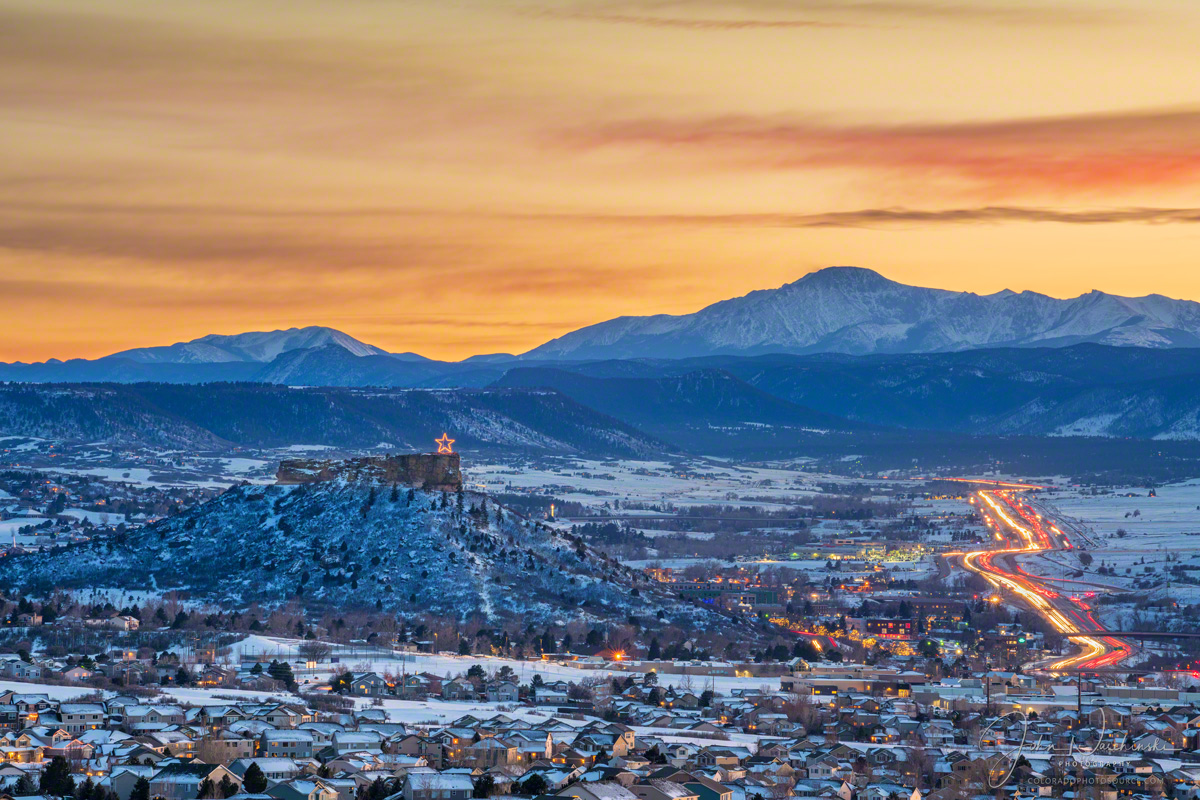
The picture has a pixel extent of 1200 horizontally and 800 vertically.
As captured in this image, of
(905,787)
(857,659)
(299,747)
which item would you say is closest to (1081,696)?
(857,659)

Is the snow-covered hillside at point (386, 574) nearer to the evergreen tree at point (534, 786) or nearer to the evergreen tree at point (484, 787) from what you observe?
the evergreen tree at point (484, 787)

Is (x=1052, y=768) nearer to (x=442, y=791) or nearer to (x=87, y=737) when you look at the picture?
(x=442, y=791)

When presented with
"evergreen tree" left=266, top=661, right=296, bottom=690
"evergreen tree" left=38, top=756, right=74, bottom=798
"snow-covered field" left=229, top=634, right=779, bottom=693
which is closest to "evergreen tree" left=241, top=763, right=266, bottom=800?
"evergreen tree" left=38, top=756, right=74, bottom=798

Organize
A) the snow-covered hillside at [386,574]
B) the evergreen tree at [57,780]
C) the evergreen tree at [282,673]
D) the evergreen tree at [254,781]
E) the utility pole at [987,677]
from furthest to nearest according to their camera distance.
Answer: the snow-covered hillside at [386,574]
the evergreen tree at [282,673]
the utility pole at [987,677]
the evergreen tree at [254,781]
the evergreen tree at [57,780]

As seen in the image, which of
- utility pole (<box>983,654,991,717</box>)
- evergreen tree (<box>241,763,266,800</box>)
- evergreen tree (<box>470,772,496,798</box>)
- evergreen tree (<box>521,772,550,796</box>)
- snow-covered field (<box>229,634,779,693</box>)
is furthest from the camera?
snow-covered field (<box>229,634,779,693</box>)

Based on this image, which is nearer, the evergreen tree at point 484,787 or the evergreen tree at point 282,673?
the evergreen tree at point 484,787

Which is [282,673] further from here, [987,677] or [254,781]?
[254,781]

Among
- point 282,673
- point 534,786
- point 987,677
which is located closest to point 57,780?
point 534,786

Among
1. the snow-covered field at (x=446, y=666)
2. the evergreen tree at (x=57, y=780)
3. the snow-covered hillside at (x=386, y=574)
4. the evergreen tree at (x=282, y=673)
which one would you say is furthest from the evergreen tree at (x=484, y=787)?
the snow-covered hillside at (x=386, y=574)

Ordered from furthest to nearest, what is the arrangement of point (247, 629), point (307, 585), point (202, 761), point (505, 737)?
point (307, 585) → point (247, 629) → point (505, 737) → point (202, 761)

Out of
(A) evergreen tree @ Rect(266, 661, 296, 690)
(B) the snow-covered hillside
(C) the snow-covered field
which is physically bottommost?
(C) the snow-covered field

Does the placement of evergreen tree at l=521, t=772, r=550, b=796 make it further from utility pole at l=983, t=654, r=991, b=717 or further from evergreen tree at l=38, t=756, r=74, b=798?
utility pole at l=983, t=654, r=991, b=717
